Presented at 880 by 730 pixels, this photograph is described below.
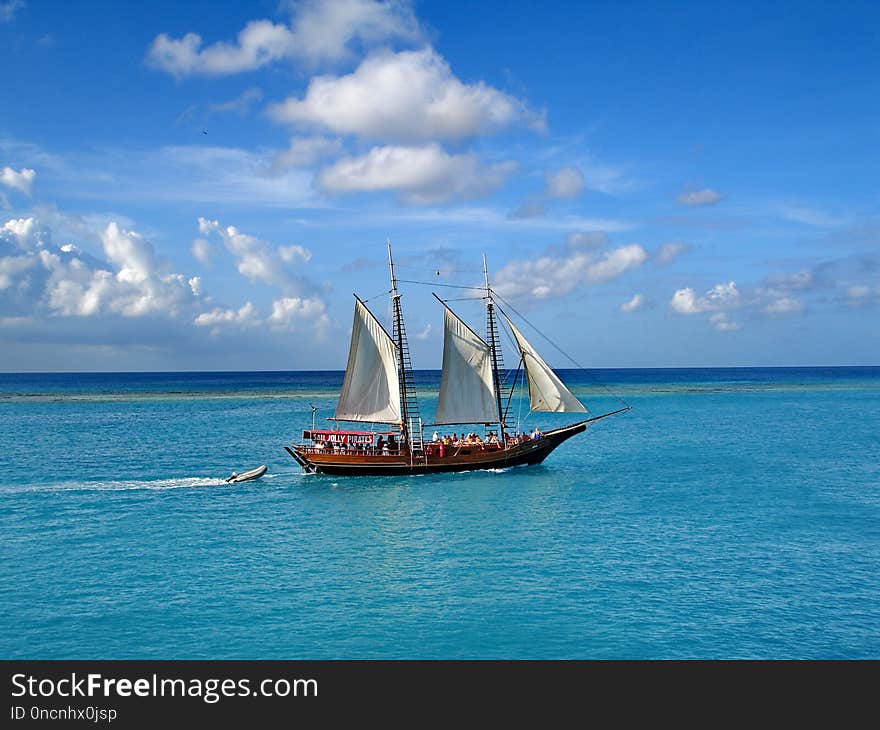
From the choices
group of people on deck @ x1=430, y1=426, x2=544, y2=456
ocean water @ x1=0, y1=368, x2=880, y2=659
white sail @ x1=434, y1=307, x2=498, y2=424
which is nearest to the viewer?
ocean water @ x1=0, y1=368, x2=880, y2=659

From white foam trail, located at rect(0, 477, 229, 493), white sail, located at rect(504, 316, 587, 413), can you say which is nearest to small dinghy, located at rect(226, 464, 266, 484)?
white foam trail, located at rect(0, 477, 229, 493)

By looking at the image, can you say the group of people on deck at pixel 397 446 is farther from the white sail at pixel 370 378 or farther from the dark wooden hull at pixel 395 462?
the white sail at pixel 370 378

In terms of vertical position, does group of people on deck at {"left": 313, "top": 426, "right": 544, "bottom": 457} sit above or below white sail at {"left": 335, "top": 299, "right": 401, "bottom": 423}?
below

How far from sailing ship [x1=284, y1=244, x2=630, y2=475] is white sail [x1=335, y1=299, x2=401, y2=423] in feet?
0.28

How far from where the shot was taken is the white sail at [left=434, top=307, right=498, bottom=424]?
6100 cm

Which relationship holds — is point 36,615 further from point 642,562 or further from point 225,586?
point 642,562

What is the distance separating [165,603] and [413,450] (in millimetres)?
31350

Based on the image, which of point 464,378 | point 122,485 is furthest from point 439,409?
point 122,485

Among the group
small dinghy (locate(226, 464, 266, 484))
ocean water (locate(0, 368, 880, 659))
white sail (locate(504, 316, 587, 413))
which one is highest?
white sail (locate(504, 316, 587, 413))

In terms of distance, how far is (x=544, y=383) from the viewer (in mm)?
59969

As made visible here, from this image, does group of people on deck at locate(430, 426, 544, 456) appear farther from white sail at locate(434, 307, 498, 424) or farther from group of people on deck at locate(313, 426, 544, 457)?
white sail at locate(434, 307, 498, 424)

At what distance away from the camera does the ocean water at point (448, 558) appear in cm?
2397
